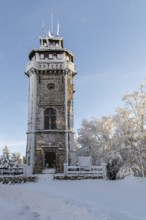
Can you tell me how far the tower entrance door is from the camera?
91.4 ft

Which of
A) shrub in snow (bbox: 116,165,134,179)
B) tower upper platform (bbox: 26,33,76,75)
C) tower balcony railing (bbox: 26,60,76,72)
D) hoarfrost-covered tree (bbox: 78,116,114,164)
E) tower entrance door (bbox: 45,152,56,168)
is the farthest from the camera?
hoarfrost-covered tree (bbox: 78,116,114,164)

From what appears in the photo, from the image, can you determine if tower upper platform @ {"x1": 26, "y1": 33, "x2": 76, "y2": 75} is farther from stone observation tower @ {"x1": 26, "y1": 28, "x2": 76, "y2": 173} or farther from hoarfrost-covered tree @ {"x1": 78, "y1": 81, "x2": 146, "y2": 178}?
hoarfrost-covered tree @ {"x1": 78, "y1": 81, "x2": 146, "y2": 178}

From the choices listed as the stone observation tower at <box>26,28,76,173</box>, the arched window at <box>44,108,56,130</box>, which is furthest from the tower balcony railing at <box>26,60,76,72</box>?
the arched window at <box>44,108,56,130</box>

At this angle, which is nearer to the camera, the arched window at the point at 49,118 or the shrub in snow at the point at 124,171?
the shrub in snow at the point at 124,171

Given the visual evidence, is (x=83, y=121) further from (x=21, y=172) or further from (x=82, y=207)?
(x=82, y=207)

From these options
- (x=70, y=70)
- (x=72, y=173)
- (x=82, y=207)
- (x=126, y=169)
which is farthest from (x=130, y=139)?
(x=82, y=207)

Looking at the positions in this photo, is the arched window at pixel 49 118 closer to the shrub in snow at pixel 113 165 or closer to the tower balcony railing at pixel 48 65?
the tower balcony railing at pixel 48 65

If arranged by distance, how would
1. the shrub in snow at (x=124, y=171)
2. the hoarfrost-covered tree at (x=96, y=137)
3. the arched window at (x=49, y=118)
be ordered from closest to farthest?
the shrub in snow at (x=124, y=171) → the arched window at (x=49, y=118) → the hoarfrost-covered tree at (x=96, y=137)

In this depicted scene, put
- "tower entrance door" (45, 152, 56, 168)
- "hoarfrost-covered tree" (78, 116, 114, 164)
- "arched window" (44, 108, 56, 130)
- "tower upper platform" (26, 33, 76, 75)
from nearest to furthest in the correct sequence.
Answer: "tower entrance door" (45, 152, 56, 168), "arched window" (44, 108, 56, 130), "tower upper platform" (26, 33, 76, 75), "hoarfrost-covered tree" (78, 116, 114, 164)

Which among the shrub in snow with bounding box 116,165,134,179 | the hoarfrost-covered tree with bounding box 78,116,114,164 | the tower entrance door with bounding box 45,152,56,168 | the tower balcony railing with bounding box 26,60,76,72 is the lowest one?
the shrub in snow with bounding box 116,165,134,179

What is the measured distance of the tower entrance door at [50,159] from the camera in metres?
27.8

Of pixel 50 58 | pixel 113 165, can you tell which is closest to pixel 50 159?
pixel 113 165

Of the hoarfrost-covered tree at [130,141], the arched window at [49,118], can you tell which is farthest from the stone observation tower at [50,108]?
the hoarfrost-covered tree at [130,141]

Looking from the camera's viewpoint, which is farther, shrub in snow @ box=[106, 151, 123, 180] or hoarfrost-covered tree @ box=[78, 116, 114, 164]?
hoarfrost-covered tree @ box=[78, 116, 114, 164]
